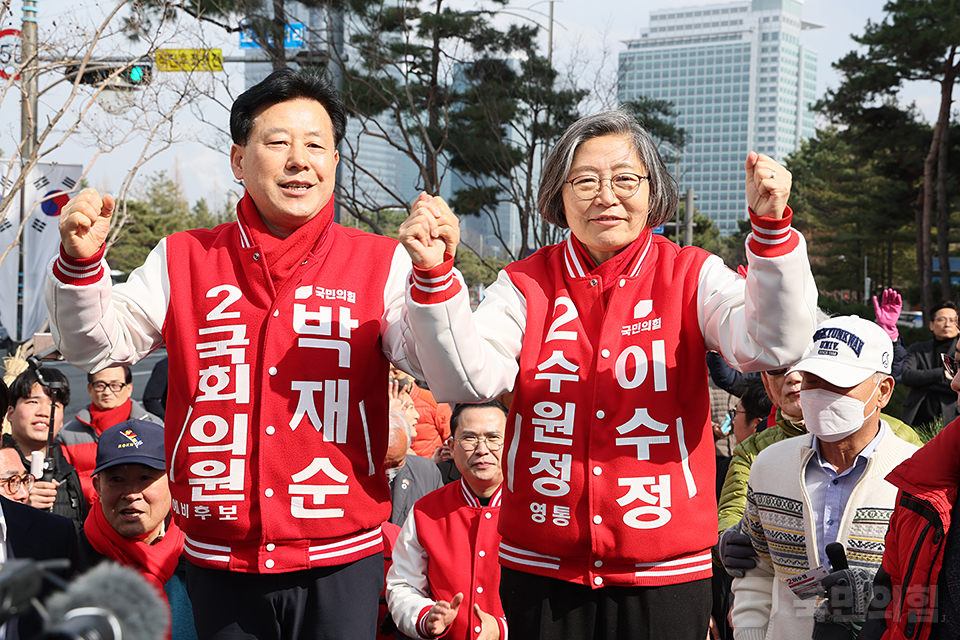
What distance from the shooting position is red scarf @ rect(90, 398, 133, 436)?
18.7 ft

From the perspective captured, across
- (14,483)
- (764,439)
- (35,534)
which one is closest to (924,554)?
→ (764,439)

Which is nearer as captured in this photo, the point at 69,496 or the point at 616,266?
the point at 616,266

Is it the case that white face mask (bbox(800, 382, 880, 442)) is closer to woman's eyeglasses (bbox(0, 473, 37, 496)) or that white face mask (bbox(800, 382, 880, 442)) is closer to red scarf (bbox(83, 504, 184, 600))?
red scarf (bbox(83, 504, 184, 600))

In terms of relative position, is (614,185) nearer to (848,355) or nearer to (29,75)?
(848,355)

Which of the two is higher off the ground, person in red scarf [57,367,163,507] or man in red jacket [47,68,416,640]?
man in red jacket [47,68,416,640]

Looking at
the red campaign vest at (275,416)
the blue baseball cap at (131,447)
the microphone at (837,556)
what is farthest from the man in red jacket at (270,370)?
the microphone at (837,556)

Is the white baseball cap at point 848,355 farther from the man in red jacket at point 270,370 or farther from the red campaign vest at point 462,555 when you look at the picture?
the man in red jacket at point 270,370

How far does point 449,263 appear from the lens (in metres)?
1.99

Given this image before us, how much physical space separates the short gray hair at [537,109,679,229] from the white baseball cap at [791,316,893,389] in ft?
2.74

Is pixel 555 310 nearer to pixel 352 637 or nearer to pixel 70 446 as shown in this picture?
pixel 352 637

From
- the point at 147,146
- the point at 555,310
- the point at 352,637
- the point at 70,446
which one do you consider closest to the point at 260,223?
the point at 555,310

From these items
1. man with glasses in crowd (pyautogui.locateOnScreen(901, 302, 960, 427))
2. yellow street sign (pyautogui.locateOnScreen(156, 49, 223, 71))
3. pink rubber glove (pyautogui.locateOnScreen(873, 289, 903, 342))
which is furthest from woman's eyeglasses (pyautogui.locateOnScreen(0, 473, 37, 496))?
man with glasses in crowd (pyautogui.locateOnScreen(901, 302, 960, 427))

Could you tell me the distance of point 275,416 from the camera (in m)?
2.22

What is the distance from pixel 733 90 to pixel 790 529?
519 feet
